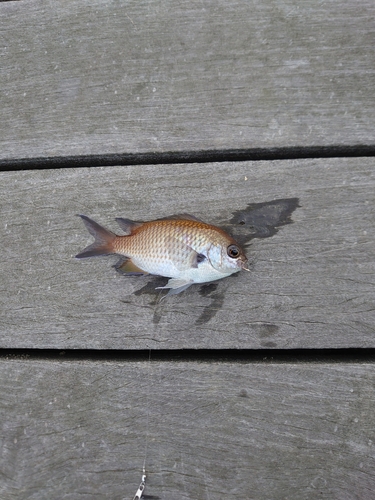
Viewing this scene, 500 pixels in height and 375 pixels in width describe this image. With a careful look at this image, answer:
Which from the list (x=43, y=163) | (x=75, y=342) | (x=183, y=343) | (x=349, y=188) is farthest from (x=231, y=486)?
(x=43, y=163)

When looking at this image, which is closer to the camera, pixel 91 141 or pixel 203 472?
pixel 203 472

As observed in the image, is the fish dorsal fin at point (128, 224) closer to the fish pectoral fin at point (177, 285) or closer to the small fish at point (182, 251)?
the small fish at point (182, 251)

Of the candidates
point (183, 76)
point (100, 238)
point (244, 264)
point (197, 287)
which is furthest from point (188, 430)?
point (183, 76)

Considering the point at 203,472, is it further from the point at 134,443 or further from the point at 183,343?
the point at 183,343

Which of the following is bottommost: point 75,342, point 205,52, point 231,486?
point 231,486

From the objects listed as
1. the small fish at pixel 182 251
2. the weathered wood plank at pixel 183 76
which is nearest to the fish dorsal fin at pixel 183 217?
the small fish at pixel 182 251

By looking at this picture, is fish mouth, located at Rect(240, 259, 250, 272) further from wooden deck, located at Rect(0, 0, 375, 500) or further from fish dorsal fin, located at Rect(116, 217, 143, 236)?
fish dorsal fin, located at Rect(116, 217, 143, 236)

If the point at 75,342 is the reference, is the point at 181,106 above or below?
above
